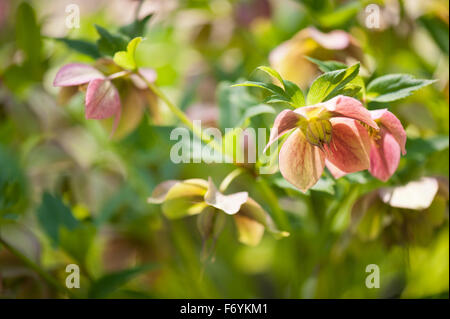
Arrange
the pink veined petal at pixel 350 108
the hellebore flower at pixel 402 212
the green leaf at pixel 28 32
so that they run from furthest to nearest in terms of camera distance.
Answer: the green leaf at pixel 28 32 < the hellebore flower at pixel 402 212 < the pink veined petal at pixel 350 108

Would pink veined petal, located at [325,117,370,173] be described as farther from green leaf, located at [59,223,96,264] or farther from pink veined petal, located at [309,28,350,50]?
green leaf, located at [59,223,96,264]

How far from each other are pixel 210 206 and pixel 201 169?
0.29m

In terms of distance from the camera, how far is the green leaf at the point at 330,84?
16.5 inches

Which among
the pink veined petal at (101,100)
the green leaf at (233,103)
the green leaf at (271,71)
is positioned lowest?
the green leaf at (271,71)

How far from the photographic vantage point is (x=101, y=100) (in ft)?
1.62

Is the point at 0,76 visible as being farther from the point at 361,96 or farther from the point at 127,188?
the point at 361,96

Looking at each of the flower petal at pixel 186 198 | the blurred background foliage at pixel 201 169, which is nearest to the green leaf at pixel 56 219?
the blurred background foliage at pixel 201 169


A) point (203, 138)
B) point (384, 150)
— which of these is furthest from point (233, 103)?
point (384, 150)

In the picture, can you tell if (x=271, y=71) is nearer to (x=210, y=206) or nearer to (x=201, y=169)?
(x=210, y=206)

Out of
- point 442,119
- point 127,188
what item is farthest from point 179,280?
point 442,119

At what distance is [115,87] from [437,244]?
433 millimetres

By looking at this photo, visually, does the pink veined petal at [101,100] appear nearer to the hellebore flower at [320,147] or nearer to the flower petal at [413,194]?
the hellebore flower at [320,147]

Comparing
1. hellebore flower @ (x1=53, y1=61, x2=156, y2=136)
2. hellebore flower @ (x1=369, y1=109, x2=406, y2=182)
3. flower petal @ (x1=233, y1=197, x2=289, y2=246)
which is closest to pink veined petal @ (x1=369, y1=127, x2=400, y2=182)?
hellebore flower @ (x1=369, y1=109, x2=406, y2=182)

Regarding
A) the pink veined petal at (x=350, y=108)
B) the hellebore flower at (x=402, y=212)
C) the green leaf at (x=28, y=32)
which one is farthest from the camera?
the green leaf at (x=28, y=32)
